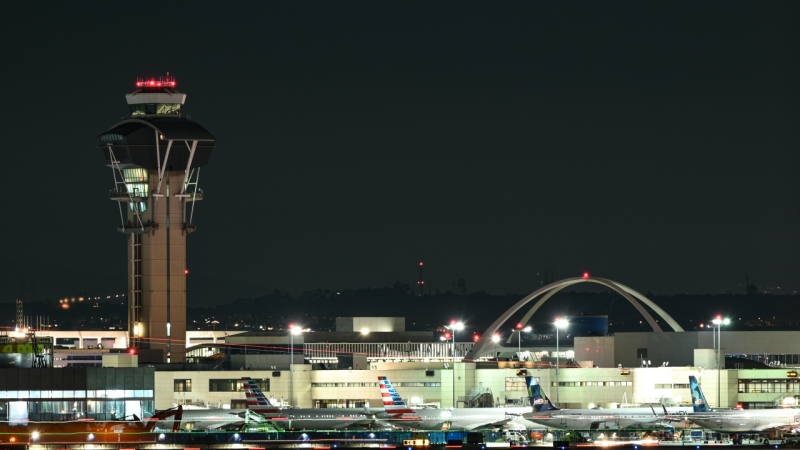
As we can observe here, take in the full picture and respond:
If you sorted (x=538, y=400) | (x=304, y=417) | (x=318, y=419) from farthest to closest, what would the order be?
1. (x=304, y=417)
2. (x=318, y=419)
3. (x=538, y=400)

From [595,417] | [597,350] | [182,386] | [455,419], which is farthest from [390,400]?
[597,350]

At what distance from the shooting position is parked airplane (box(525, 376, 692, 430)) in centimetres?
13575

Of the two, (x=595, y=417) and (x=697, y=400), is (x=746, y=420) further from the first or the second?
(x=595, y=417)

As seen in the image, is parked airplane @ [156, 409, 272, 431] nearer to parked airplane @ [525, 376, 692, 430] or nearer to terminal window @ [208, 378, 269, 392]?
parked airplane @ [525, 376, 692, 430]

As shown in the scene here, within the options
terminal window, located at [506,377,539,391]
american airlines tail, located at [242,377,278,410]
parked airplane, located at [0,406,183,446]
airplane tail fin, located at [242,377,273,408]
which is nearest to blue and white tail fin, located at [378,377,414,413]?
american airlines tail, located at [242,377,278,410]

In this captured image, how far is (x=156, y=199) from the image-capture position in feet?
628

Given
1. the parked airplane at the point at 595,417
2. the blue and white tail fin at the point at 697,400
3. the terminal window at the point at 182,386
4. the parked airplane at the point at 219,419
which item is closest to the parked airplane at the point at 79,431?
the parked airplane at the point at 219,419

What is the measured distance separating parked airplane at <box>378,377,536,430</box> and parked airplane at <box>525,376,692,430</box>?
2.28 meters

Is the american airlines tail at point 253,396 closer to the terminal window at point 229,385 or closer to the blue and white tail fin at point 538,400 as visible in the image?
the blue and white tail fin at point 538,400

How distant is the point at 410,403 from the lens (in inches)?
6545

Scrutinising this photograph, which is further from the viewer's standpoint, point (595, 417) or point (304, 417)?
point (304, 417)

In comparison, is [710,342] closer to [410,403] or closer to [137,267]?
[410,403]

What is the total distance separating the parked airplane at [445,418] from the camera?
456 ft

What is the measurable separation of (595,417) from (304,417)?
2614cm
